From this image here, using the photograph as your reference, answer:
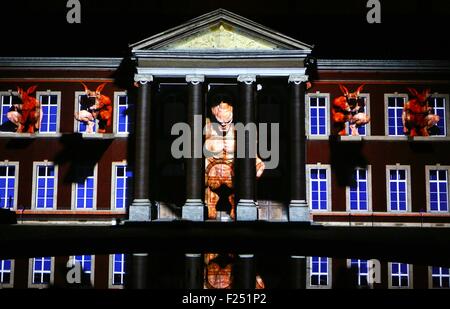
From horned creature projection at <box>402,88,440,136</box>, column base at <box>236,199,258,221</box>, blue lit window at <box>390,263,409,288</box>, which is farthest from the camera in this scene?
horned creature projection at <box>402,88,440,136</box>

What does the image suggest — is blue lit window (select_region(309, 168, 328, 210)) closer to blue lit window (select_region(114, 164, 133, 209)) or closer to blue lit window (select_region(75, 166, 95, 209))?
blue lit window (select_region(114, 164, 133, 209))

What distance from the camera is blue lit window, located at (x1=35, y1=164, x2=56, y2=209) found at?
91.2 ft

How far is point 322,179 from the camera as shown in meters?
27.8

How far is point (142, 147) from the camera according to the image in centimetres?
2570

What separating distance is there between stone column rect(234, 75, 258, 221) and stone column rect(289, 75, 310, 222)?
6.79ft

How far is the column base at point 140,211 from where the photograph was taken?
2506 cm

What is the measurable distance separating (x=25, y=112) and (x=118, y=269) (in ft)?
70.2

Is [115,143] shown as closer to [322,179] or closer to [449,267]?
[322,179]

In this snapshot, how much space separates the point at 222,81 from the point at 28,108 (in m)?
11.6

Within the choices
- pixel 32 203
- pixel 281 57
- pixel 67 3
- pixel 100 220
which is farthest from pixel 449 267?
pixel 67 3

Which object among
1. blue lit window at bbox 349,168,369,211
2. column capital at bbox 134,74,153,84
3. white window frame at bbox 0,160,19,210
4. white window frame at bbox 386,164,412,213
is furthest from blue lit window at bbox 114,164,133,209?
white window frame at bbox 386,164,412,213

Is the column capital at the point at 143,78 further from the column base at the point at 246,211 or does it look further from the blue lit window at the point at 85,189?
the column base at the point at 246,211

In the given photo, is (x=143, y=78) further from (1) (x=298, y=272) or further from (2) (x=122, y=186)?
(1) (x=298, y=272)

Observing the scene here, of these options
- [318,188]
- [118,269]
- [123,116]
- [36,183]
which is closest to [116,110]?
[123,116]
